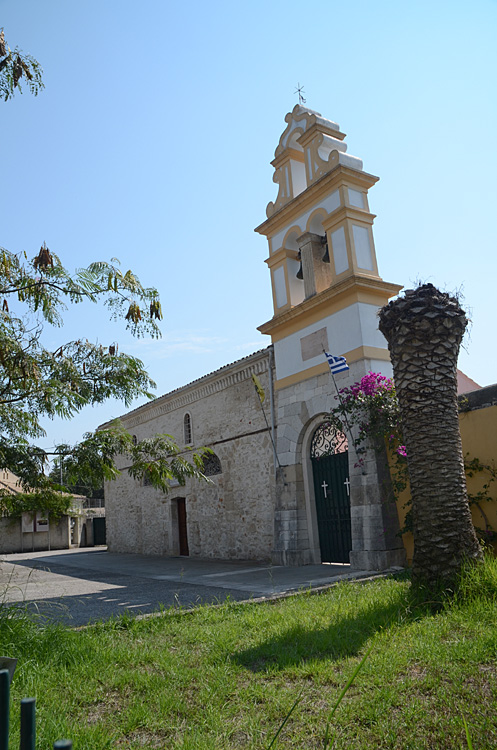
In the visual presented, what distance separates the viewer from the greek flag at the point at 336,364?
9.46 meters

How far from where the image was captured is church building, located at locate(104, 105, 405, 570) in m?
9.70

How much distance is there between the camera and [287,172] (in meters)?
12.2

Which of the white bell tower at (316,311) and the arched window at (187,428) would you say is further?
the arched window at (187,428)

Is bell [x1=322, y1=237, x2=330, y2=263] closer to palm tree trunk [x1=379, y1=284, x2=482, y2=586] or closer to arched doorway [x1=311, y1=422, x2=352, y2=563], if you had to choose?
arched doorway [x1=311, y1=422, x2=352, y2=563]

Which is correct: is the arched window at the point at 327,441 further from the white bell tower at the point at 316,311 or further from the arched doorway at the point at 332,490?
the white bell tower at the point at 316,311

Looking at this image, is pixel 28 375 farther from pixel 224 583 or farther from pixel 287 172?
pixel 287 172

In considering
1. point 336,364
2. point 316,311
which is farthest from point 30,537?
point 336,364

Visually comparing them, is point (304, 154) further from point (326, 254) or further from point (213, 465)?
point (213, 465)

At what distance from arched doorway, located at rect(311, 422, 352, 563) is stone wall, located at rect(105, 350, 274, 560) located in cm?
197

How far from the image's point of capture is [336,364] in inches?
376

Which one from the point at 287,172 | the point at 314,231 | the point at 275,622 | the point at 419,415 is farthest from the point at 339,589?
Answer: the point at 287,172

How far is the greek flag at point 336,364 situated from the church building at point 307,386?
32cm

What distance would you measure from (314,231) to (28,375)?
7928 millimetres

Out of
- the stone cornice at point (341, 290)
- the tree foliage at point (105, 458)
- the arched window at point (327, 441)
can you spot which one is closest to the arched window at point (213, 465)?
the arched window at point (327, 441)
